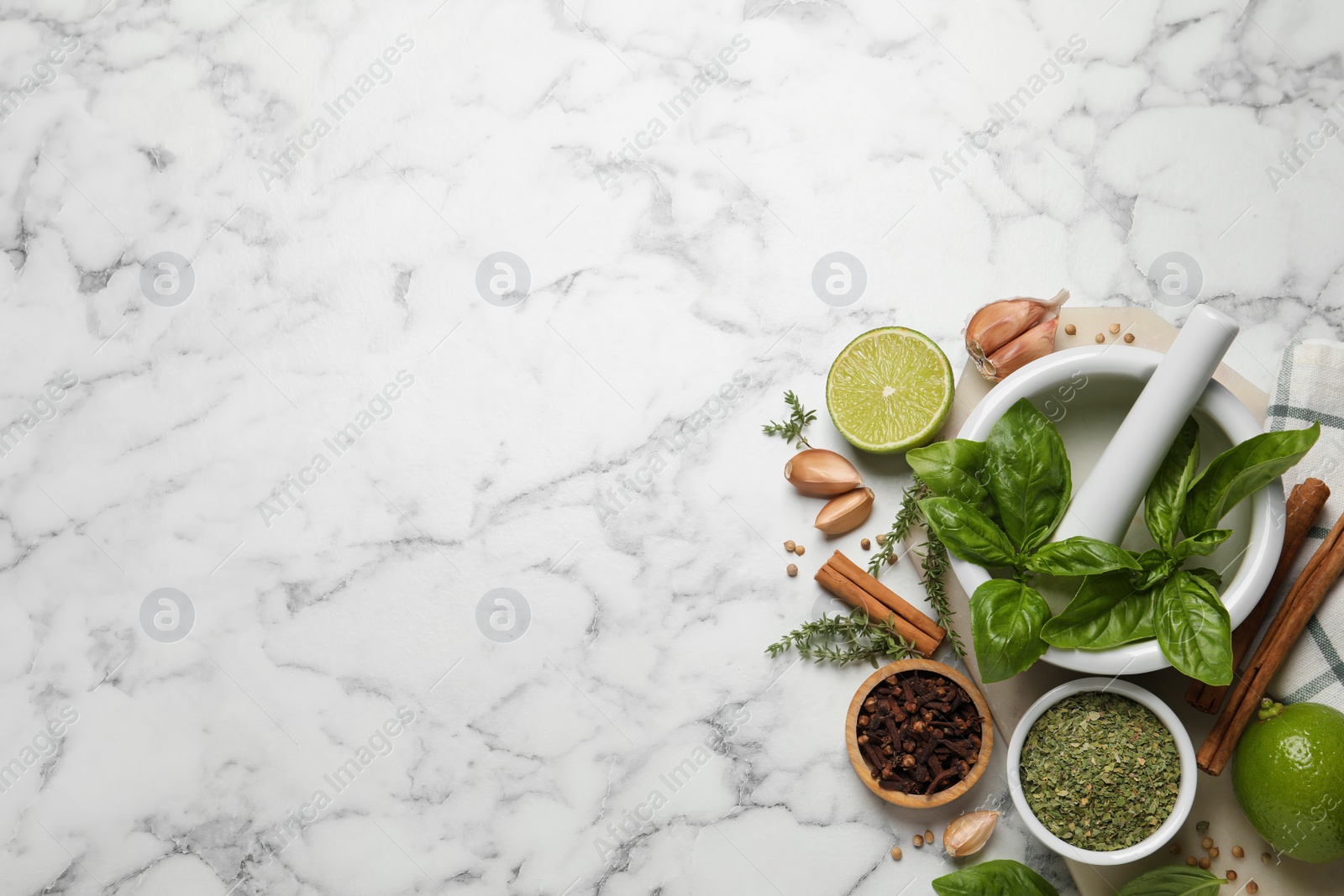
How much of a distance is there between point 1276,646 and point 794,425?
913mm

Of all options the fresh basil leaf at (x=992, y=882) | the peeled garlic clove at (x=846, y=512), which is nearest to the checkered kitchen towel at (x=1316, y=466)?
the fresh basil leaf at (x=992, y=882)

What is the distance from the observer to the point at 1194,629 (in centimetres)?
135

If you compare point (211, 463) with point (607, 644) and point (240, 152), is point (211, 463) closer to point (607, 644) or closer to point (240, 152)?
point (240, 152)

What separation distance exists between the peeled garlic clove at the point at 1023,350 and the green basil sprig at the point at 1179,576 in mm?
280

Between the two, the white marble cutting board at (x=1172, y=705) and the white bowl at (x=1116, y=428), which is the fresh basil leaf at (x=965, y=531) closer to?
the white bowl at (x=1116, y=428)

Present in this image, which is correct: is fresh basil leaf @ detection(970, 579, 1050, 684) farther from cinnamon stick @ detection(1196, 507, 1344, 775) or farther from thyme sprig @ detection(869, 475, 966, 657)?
cinnamon stick @ detection(1196, 507, 1344, 775)

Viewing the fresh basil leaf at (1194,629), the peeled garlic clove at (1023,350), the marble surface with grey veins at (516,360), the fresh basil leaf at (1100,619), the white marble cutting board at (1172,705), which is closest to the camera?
the fresh basil leaf at (1194,629)

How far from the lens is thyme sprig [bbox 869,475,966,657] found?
1646 millimetres

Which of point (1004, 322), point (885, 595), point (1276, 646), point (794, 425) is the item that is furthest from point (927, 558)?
point (1276, 646)

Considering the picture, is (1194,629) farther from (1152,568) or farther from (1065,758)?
(1065,758)

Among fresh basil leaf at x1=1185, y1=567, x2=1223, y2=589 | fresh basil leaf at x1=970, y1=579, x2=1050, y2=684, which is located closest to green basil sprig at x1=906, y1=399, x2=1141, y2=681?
fresh basil leaf at x1=970, y1=579, x2=1050, y2=684

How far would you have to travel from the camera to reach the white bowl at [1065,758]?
143cm

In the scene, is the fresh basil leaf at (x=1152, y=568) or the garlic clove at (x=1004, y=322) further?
the garlic clove at (x=1004, y=322)

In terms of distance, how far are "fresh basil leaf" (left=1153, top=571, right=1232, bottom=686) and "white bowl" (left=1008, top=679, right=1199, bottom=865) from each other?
0.50ft
